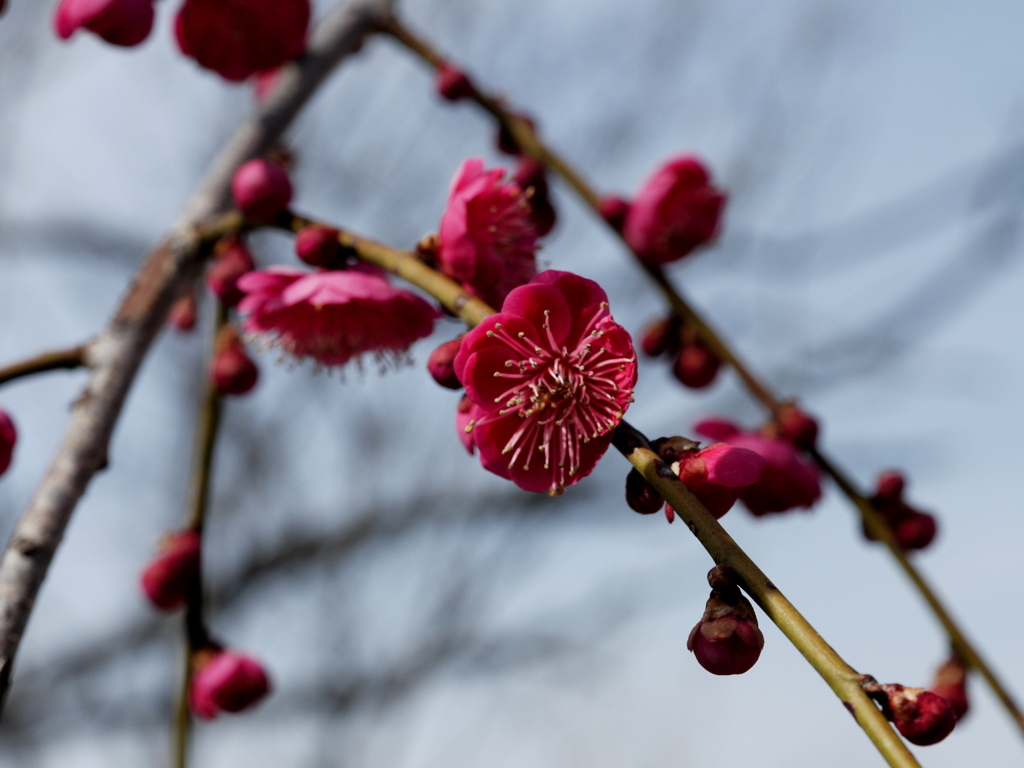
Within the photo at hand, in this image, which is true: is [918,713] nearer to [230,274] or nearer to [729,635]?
[729,635]

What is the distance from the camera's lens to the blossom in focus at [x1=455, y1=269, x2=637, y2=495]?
3.20 ft

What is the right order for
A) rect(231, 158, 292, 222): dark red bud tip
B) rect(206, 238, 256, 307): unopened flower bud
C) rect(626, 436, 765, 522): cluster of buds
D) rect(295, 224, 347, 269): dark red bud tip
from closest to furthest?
rect(626, 436, 765, 522): cluster of buds, rect(295, 224, 347, 269): dark red bud tip, rect(231, 158, 292, 222): dark red bud tip, rect(206, 238, 256, 307): unopened flower bud

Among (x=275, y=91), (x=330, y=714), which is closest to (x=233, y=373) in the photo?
(x=275, y=91)

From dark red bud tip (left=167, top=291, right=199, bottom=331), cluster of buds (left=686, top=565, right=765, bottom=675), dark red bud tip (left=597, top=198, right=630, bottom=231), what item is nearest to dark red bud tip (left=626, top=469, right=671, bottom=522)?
cluster of buds (left=686, top=565, right=765, bottom=675)

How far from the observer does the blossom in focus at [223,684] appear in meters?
1.61

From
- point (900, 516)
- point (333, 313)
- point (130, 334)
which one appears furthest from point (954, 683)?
point (130, 334)

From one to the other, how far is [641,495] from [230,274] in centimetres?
92

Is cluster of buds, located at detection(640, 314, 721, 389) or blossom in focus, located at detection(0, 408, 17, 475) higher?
cluster of buds, located at detection(640, 314, 721, 389)

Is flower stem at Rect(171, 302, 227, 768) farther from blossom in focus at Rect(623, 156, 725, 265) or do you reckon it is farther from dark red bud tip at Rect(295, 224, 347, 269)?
blossom in focus at Rect(623, 156, 725, 265)

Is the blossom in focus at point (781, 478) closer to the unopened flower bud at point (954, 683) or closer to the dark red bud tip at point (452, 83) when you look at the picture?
the unopened flower bud at point (954, 683)

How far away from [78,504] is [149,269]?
0.51 m

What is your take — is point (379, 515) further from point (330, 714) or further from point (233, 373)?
point (233, 373)

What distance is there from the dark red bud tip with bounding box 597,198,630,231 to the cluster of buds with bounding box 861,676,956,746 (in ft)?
4.14

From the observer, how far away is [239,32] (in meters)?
1.92
